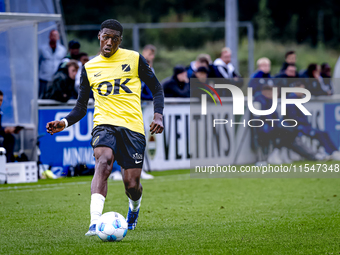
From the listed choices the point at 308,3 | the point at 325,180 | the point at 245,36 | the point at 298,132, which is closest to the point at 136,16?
the point at 245,36

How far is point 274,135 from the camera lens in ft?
45.6

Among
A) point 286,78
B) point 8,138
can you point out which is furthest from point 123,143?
point 286,78

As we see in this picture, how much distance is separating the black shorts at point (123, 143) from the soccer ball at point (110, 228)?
0.64 meters

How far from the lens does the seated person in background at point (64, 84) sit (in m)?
11.5

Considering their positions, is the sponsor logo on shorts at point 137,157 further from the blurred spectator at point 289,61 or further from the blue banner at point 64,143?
the blurred spectator at point 289,61

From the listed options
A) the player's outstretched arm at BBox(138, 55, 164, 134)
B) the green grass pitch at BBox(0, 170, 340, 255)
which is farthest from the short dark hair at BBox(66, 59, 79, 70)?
the player's outstretched arm at BBox(138, 55, 164, 134)

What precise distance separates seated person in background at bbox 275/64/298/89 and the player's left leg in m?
8.18

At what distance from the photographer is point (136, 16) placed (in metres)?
39.0

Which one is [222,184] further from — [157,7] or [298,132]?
[157,7]

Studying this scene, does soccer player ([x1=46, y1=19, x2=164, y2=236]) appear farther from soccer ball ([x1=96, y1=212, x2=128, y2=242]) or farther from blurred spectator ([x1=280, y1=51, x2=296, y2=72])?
blurred spectator ([x1=280, y1=51, x2=296, y2=72])

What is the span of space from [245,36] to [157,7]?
7.19m

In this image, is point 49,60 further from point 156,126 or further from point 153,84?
point 156,126

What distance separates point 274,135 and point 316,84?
2.38 meters

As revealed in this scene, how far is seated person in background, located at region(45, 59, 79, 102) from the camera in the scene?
37.6 ft
